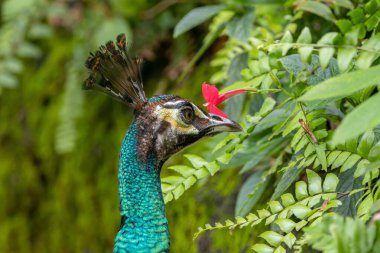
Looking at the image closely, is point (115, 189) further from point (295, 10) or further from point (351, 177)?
point (351, 177)

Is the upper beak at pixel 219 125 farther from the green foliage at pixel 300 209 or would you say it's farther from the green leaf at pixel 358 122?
the green leaf at pixel 358 122

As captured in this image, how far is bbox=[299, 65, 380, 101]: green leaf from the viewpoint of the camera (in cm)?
113

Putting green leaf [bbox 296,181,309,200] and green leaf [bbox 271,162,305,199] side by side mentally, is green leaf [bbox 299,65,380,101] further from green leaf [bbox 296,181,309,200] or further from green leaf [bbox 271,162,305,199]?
Result: green leaf [bbox 271,162,305,199]

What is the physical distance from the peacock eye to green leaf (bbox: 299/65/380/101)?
0.58 m

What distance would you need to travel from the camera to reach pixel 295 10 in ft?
6.81

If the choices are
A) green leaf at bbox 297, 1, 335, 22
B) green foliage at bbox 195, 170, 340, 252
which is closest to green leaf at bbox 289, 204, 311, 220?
green foliage at bbox 195, 170, 340, 252

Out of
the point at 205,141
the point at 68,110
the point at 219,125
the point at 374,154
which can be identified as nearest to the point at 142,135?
the point at 219,125

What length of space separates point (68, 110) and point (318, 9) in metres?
1.63

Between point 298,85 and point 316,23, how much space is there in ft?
1.88

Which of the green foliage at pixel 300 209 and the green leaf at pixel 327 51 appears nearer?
the green leaf at pixel 327 51

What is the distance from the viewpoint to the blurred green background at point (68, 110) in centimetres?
330

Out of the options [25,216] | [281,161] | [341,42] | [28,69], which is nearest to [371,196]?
[341,42]

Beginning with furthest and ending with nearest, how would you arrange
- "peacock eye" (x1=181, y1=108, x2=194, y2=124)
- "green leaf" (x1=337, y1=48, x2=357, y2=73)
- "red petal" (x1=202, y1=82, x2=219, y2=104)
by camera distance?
"peacock eye" (x1=181, y1=108, x2=194, y2=124) < "red petal" (x1=202, y1=82, x2=219, y2=104) < "green leaf" (x1=337, y1=48, x2=357, y2=73)

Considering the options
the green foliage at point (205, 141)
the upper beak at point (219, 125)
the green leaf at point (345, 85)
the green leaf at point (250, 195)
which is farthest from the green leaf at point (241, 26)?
the green leaf at point (345, 85)
